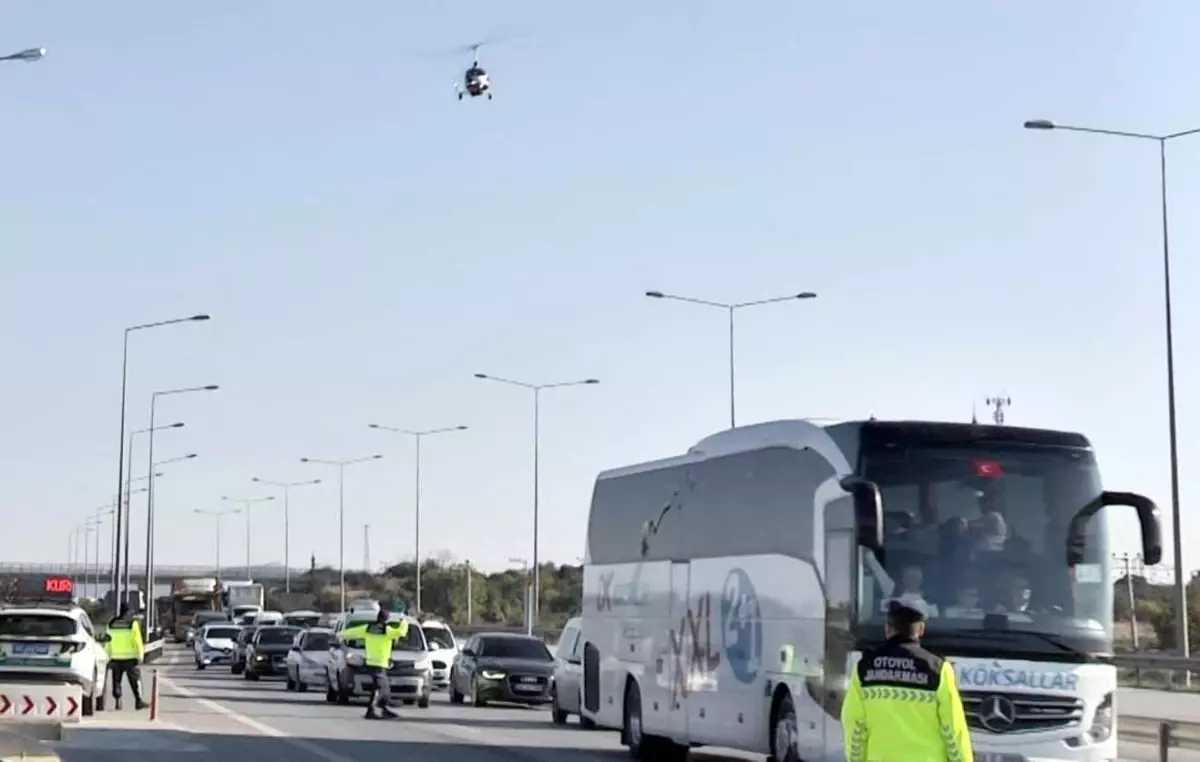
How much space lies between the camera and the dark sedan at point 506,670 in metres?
40.4

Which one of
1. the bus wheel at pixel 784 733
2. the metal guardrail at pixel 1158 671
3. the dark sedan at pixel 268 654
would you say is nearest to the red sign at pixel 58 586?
the dark sedan at pixel 268 654

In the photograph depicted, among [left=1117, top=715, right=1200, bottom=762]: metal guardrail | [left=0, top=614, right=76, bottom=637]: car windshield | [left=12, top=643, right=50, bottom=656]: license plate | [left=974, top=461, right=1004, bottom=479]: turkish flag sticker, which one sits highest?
[left=974, top=461, right=1004, bottom=479]: turkish flag sticker

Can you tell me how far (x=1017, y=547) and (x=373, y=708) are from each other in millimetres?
16789

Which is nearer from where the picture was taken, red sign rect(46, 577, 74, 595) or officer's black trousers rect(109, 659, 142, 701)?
officer's black trousers rect(109, 659, 142, 701)

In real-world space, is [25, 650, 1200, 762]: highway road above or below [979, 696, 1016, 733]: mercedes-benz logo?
below

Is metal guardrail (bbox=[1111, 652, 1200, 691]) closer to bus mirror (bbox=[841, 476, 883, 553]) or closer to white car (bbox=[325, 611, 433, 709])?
bus mirror (bbox=[841, 476, 883, 553])

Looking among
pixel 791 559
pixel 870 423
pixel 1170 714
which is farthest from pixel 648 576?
pixel 1170 714

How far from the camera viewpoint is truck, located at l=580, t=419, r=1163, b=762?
18.2 metres

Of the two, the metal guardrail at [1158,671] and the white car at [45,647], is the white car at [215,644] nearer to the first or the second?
the metal guardrail at [1158,671]

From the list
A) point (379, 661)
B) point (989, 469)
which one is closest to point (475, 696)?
point (379, 661)

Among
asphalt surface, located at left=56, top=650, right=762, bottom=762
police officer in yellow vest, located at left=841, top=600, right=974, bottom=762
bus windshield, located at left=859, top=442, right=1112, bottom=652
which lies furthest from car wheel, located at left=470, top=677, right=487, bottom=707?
police officer in yellow vest, located at left=841, top=600, right=974, bottom=762

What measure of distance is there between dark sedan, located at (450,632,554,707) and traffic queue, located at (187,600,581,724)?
0.06 ft

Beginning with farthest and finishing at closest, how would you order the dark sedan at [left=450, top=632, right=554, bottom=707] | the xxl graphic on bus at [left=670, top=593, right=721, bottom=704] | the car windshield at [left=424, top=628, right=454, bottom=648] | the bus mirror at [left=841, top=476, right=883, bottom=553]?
the car windshield at [left=424, top=628, right=454, bottom=648], the dark sedan at [left=450, top=632, right=554, bottom=707], the xxl graphic on bus at [left=670, top=593, right=721, bottom=704], the bus mirror at [left=841, top=476, right=883, bottom=553]

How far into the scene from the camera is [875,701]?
10.9 meters
